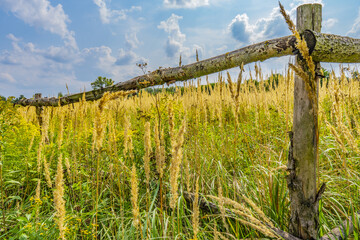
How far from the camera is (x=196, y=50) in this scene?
3096mm

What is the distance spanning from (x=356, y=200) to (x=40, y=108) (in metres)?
6.27

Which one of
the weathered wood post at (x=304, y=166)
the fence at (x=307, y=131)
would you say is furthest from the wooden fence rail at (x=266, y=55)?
the weathered wood post at (x=304, y=166)

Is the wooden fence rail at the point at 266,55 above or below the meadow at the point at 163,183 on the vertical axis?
above

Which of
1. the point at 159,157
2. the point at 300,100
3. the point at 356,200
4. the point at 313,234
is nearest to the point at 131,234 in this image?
the point at 159,157

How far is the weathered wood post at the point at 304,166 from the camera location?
1.58m

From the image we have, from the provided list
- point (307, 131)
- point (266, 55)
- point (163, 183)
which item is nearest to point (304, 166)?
point (307, 131)

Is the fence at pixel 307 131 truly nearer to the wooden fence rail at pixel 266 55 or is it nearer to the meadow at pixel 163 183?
the wooden fence rail at pixel 266 55

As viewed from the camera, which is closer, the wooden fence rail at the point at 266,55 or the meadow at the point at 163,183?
the meadow at the point at 163,183

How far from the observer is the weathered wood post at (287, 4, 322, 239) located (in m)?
1.58

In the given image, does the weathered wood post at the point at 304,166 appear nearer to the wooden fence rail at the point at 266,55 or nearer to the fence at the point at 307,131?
the fence at the point at 307,131

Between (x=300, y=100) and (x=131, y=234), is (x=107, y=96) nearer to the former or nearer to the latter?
(x=131, y=234)

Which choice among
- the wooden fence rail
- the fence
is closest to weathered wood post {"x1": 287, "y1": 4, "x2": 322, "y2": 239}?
the fence

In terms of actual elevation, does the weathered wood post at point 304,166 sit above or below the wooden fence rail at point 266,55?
below

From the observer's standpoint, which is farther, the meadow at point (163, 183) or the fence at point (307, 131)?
the fence at point (307, 131)
